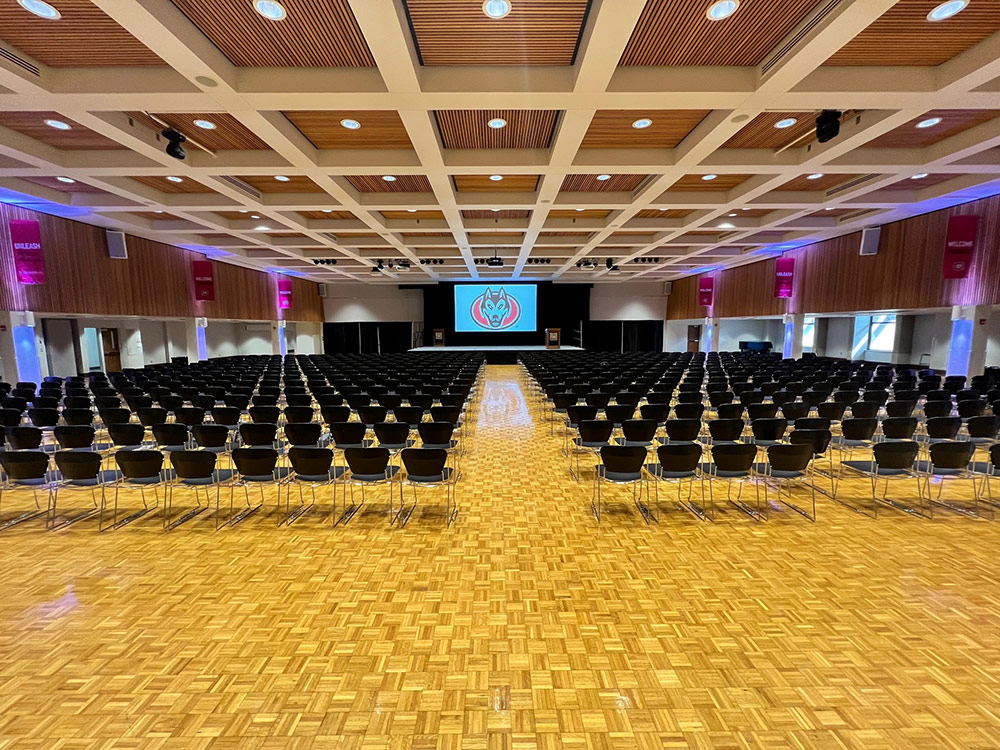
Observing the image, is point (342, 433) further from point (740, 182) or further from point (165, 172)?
point (740, 182)

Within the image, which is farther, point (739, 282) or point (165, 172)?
point (739, 282)

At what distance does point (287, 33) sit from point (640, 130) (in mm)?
5234

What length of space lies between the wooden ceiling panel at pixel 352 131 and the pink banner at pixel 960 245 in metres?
13.2

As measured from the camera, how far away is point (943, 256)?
38.3ft

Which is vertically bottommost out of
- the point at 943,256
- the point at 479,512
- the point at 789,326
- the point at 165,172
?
the point at 479,512

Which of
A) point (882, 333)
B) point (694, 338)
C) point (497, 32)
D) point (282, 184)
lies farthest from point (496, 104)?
point (694, 338)

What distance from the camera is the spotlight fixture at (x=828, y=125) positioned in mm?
5867

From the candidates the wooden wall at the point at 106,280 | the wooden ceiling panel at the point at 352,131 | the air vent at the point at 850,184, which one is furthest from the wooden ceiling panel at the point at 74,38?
the air vent at the point at 850,184

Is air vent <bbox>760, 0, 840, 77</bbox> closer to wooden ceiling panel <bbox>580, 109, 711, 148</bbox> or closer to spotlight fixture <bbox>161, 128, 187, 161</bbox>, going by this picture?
wooden ceiling panel <bbox>580, 109, 711, 148</bbox>

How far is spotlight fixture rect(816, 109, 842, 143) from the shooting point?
5867mm

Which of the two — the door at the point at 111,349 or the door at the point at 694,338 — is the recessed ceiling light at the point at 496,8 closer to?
the door at the point at 111,349

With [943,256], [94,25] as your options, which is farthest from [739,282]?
[94,25]

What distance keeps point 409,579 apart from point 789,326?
20077 mm

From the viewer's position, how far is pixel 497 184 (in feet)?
34.4
